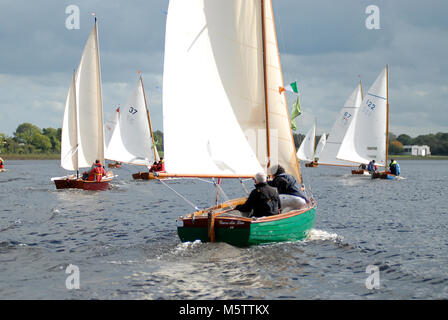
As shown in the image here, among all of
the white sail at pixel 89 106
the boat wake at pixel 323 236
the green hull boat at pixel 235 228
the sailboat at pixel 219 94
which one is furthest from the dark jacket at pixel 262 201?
the white sail at pixel 89 106

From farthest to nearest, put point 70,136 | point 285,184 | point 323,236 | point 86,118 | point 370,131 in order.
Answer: point 370,131, point 70,136, point 86,118, point 323,236, point 285,184

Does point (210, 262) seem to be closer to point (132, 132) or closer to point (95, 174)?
point (95, 174)

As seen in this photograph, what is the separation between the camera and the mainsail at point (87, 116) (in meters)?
37.5

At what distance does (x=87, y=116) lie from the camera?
1487 inches

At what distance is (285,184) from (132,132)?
38.8 m

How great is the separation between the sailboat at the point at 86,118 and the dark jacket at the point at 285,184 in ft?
80.7

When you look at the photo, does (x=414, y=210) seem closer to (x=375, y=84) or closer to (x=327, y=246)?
(x=327, y=246)

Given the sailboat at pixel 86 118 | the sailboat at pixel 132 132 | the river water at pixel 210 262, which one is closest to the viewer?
the river water at pixel 210 262

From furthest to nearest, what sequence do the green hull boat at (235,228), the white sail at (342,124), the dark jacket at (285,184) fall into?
1. the white sail at (342,124)
2. the dark jacket at (285,184)
3. the green hull boat at (235,228)

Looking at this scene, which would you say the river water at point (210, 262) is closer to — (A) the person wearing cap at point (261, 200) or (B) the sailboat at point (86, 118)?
(A) the person wearing cap at point (261, 200)

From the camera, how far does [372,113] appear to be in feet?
173

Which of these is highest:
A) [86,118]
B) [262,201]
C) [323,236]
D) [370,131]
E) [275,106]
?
[86,118]

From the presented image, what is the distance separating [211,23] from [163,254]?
22.8ft

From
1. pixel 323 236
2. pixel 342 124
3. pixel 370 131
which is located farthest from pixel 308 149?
pixel 323 236
